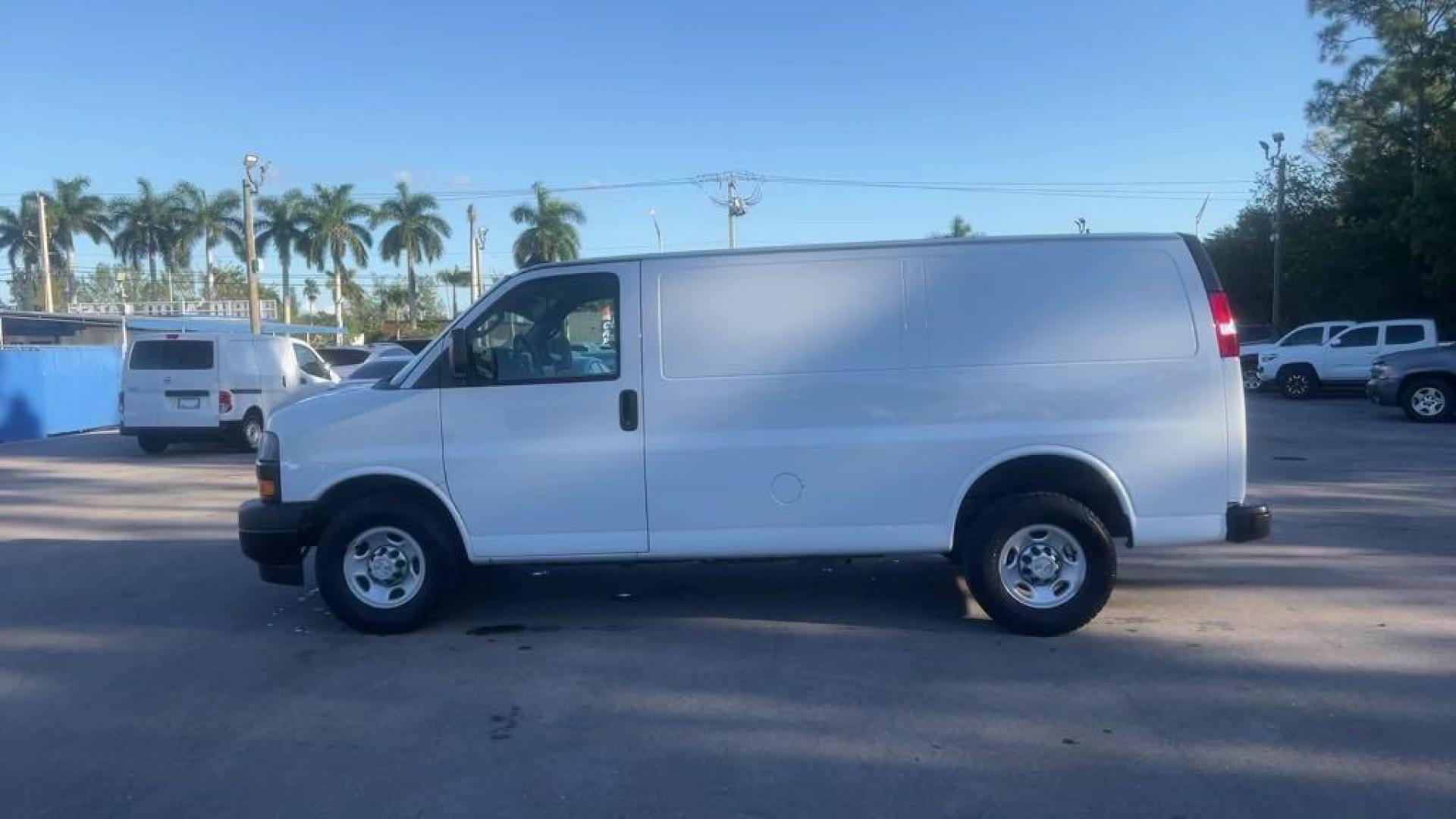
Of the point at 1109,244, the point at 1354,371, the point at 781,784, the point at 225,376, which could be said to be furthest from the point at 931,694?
the point at 1354,371

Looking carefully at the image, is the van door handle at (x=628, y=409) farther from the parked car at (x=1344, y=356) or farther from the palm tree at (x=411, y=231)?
the palm tree at (x=411, y=231)

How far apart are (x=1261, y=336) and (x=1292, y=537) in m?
29.9

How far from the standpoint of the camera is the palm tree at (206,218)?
6419 centimetres

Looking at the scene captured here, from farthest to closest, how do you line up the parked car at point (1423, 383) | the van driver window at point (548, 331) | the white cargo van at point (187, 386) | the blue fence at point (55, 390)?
the blue fence at point (55, 390) < the parked car at point (1423, 383) < the white cargo van at point (187, 386) < the van driver window at point (548, 331)

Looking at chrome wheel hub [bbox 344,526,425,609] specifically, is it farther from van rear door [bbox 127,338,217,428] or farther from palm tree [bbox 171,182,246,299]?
palm tree [bbox 171,182,246,299]

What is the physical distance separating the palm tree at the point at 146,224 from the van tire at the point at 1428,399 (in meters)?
62.1

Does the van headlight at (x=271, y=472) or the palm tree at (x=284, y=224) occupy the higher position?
the palm tree at (x=284, y=224)

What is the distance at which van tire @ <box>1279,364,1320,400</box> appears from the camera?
27.1 meters

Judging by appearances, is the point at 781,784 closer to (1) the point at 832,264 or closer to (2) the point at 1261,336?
(1) the point at 832,264

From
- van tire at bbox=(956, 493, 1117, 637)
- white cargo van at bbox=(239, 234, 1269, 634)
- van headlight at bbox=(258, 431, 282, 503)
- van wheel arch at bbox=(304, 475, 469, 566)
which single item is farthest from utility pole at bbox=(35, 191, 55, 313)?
van tire at bbox=(956, 493, 1117, 637)

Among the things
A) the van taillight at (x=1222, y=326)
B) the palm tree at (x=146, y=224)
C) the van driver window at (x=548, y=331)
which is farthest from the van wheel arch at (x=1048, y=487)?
the palm tree at (x=146, y=224)

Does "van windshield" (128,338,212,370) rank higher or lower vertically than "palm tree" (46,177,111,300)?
lower

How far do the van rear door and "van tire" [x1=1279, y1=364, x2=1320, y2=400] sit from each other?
75.1ft

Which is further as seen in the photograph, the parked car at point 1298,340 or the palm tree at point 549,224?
the palm tree at point 549,224
